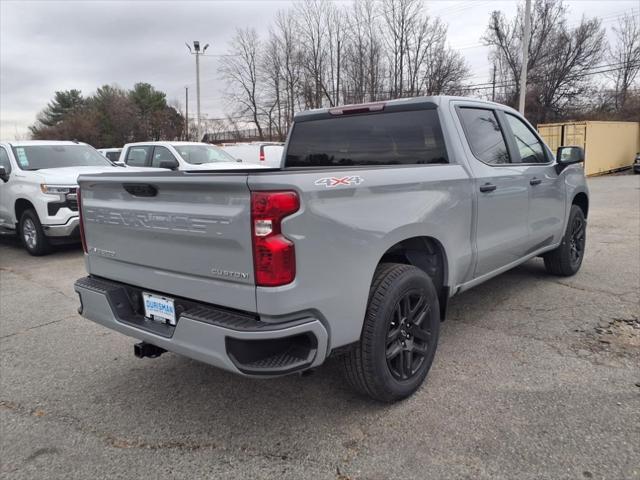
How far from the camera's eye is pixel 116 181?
2938 millimetres

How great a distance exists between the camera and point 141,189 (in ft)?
9.12

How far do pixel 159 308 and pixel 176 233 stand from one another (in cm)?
51

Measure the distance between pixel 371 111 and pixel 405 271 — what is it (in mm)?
1552

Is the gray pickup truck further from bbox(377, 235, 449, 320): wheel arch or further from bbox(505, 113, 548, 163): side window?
bbox(505, 113, 548, 163): side window

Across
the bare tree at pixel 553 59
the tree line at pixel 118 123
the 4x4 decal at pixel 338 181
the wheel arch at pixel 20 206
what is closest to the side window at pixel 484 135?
the 4x4 decal at pixel 338 181

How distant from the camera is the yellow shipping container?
2261 centimetres

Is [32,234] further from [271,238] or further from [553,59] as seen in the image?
[553,59]

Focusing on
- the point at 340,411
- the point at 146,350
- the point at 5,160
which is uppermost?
the point at 5,160

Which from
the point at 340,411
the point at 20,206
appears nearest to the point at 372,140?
the point at 340,411

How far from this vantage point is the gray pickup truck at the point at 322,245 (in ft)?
7.61

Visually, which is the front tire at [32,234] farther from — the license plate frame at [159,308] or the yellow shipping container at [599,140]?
the yellow shipping container at [599,140]

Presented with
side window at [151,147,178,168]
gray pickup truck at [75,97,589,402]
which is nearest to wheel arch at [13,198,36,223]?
side window at [151,147,178,168]

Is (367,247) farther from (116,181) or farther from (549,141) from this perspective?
(549,141)

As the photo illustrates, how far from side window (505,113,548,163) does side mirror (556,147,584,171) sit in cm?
15
